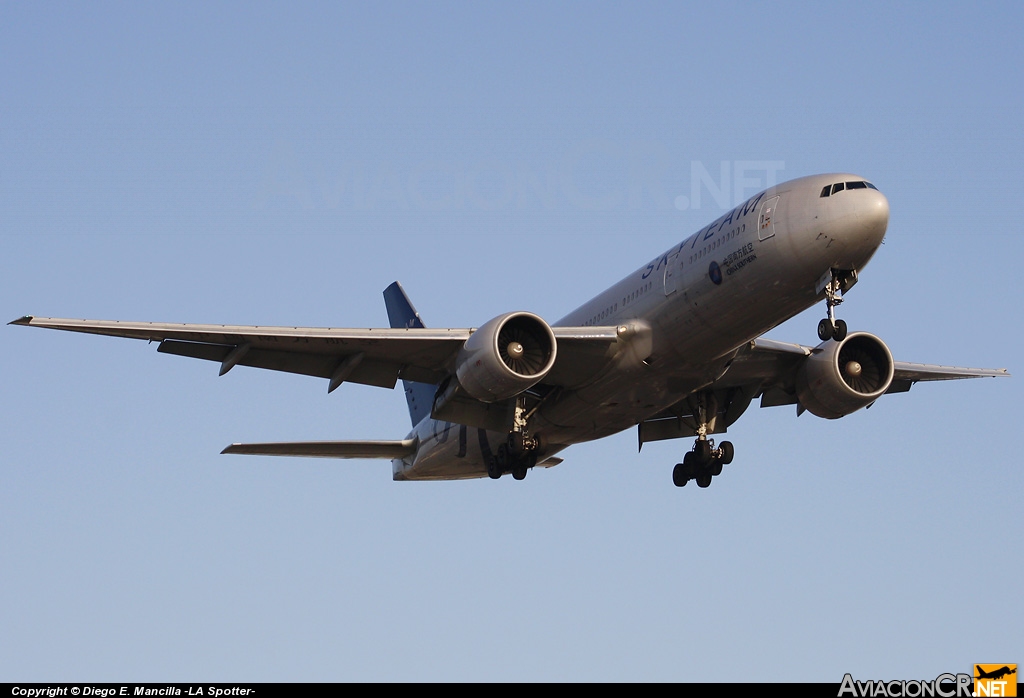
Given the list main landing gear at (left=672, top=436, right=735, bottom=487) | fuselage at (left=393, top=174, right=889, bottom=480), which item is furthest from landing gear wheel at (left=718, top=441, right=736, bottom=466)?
fuselage at (left=393, top=174, right=889, bottom=480)

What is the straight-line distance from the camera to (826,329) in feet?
95.2

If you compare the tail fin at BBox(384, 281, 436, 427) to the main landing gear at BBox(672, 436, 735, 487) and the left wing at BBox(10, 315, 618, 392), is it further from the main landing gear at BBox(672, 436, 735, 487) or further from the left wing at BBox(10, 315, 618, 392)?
the main landing gear at BBox(672, 436, 735, 487)

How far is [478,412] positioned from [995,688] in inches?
569

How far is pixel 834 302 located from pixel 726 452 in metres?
8.56

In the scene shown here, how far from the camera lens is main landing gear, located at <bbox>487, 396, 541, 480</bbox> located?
3375 centimetres

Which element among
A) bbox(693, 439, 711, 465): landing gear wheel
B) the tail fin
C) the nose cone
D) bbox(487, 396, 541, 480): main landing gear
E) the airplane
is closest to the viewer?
the nose cone

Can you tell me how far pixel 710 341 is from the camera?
30.2 metres

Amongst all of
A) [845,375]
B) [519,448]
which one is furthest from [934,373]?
[519,448]

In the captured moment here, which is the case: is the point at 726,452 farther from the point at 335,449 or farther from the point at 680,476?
the point at 335,449

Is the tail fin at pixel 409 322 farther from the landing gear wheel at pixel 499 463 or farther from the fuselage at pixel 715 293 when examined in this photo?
the fuselage at pixel 715 293

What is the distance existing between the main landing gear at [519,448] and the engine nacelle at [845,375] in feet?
→ 24.2

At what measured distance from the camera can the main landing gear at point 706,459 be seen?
3609 cm

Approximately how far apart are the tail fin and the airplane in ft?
8.33

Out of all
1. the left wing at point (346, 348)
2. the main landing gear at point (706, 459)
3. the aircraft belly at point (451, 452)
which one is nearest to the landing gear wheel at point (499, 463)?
the aircraft belly at point (451, 452)
